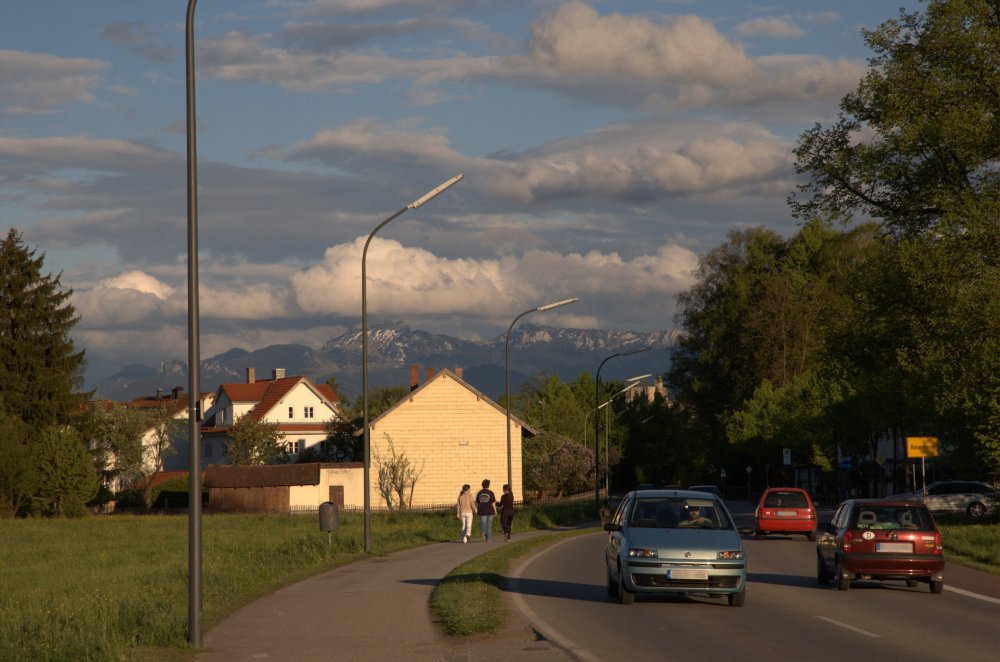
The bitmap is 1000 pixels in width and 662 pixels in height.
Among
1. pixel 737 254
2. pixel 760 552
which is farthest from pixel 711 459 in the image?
pixel 760 552

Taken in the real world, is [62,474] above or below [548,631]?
above

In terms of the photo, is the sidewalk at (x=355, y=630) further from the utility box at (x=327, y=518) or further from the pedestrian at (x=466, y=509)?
the pedestrian at (x=466, y=509)

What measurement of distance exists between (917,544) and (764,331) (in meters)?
59.9

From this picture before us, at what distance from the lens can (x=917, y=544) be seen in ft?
65.5

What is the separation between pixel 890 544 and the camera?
65.4 feet

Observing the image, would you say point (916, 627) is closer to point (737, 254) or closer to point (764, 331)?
point (764, 331)

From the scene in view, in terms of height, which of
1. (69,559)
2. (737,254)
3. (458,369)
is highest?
(737,254)

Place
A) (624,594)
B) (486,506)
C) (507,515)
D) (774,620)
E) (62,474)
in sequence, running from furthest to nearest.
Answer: (62,474) → (507,515) → (486,506) → (624,594) → (774,620)

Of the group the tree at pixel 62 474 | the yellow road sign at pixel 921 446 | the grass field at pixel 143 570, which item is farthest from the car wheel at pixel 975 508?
the tree at pixel 62 474

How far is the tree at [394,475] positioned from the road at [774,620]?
49158 millimetres

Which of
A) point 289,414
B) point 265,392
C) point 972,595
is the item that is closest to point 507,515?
point 972,595

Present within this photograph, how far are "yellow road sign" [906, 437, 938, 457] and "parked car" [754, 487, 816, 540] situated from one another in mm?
3774

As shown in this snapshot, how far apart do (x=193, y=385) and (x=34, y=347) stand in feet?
208

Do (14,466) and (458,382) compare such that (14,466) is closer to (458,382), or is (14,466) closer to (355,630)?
A: (458,382)
